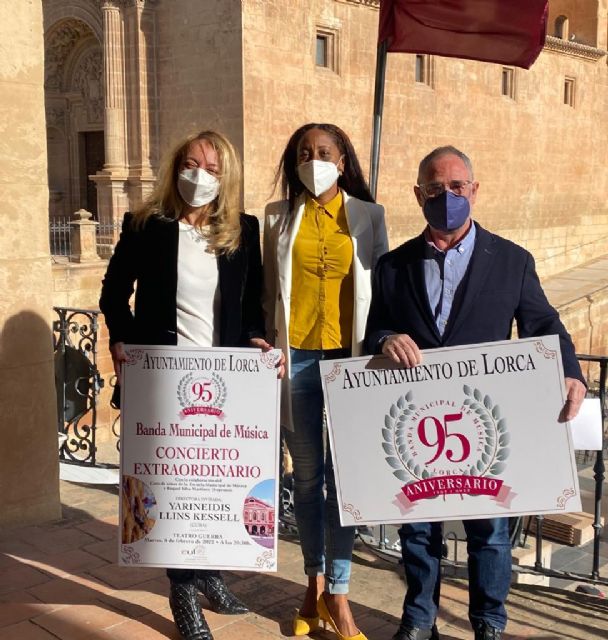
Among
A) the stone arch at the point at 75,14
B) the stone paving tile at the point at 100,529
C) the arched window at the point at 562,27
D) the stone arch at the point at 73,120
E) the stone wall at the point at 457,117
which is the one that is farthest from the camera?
the arched window at the point at 562,27

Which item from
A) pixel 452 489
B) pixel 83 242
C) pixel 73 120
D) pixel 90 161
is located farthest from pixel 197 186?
pixel 73 120

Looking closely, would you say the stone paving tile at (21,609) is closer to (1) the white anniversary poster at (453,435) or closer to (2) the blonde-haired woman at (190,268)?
(2) the blonde-haired woman at (190,268)

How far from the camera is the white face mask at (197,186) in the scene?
291 cm

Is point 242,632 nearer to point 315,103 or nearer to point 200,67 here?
point 200,67

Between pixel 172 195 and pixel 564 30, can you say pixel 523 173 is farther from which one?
pixel 172 195

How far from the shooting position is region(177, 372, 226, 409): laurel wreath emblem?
2.90 meters

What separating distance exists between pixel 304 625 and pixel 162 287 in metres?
1.39

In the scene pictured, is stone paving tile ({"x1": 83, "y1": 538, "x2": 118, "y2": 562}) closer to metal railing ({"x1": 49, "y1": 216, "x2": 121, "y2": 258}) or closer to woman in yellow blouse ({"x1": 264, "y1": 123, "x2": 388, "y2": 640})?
woman in yellow blouse ({"x1": 264, "y1": 123, "x2": 388, "y2": 640})

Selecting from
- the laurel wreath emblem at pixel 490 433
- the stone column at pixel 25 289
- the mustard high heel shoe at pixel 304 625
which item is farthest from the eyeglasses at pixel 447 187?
the stone column at pixel 25 289

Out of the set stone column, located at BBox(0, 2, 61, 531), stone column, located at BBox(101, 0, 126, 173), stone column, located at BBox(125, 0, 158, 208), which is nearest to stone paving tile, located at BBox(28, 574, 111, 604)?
stone column, located at BBox(0, 2, 61, 531)

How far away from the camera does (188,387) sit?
2.90 meters

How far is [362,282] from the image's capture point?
9.70 ft

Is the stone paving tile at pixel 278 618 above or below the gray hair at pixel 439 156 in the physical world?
below

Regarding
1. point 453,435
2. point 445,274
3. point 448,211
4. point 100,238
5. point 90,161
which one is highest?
point 90,161
